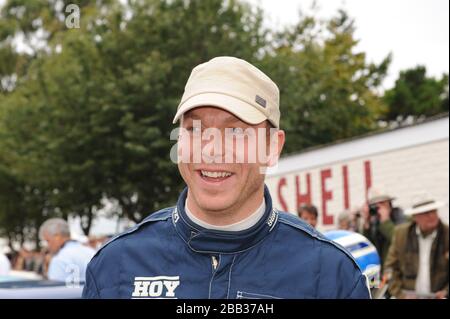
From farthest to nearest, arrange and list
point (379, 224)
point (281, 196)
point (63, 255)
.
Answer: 1. point (281, 196)
2. point (379, 224)
3. point (63, 255)

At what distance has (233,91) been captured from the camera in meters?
1.87

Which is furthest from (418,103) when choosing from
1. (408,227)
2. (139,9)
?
(408,227)

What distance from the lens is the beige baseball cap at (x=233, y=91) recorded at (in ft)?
6.06

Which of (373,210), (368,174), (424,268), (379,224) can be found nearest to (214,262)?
(424,268)

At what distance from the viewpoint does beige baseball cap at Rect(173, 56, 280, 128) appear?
1.85 meters

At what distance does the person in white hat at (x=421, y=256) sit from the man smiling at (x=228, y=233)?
15.7 ft

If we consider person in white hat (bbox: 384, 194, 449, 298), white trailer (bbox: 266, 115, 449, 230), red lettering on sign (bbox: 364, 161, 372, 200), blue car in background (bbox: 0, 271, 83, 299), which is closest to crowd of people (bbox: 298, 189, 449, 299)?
person in white hat (bbox: 384, 194, 449, 298)

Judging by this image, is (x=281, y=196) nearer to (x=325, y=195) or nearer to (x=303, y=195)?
(x=303, y=195)

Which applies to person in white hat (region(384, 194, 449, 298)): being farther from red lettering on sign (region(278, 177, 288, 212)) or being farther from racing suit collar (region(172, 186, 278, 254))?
red lettering on sign (region(278, 177, 288, 212))

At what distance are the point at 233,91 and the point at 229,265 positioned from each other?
437mm

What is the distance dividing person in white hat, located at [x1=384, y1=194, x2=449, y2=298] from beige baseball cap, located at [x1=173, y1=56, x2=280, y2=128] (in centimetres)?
486

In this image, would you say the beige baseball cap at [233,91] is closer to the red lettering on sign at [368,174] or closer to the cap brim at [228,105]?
the cap brim at [228,105]

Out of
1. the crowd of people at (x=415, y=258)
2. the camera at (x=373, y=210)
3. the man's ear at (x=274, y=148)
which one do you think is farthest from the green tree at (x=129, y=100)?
the man's ear at (x=274, y=148)

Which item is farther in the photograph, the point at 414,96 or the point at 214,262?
the point at 414,96
